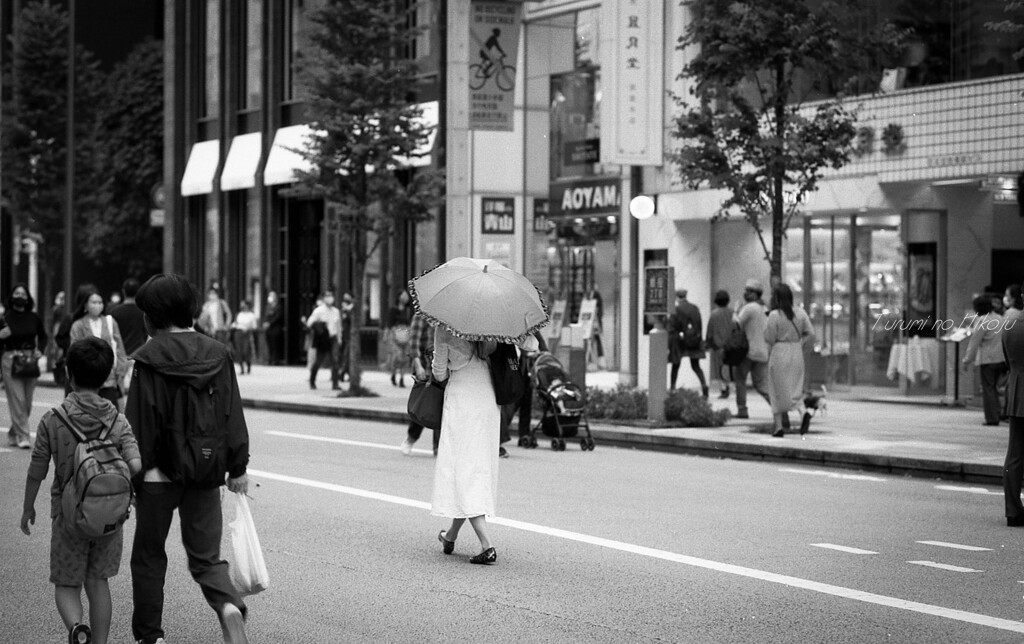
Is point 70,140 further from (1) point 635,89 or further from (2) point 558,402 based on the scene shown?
Result: (2) point 558,402

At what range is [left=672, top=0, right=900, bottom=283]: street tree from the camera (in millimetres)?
19000

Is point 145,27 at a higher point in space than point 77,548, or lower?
higher

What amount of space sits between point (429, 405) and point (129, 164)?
40235mm

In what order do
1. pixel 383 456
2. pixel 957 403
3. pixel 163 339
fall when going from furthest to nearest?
pixel 957 403 → pixel 383 456 → pixel 163 339

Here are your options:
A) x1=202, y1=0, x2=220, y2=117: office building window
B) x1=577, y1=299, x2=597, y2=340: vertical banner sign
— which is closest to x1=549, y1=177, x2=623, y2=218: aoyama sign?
x1=577, y1=299, x2=597, y2=340: vertical banner sign

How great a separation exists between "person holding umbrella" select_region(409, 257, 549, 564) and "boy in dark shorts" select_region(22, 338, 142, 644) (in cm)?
300

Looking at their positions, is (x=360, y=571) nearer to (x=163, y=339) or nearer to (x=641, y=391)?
(x=163, y=339)

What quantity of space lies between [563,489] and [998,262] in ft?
42.9

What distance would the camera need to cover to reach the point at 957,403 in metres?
23.4

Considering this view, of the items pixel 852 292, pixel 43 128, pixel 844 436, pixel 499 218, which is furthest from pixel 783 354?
pixel 43 128

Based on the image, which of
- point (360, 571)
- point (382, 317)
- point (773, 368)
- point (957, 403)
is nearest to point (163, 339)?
point (360, 571)

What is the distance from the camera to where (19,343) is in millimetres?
16969

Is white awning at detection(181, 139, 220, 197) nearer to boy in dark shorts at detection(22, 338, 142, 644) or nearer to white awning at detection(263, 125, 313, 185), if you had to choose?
white awning at detection(263, 125, 313, 185)

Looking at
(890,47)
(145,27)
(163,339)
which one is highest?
(145,27)
